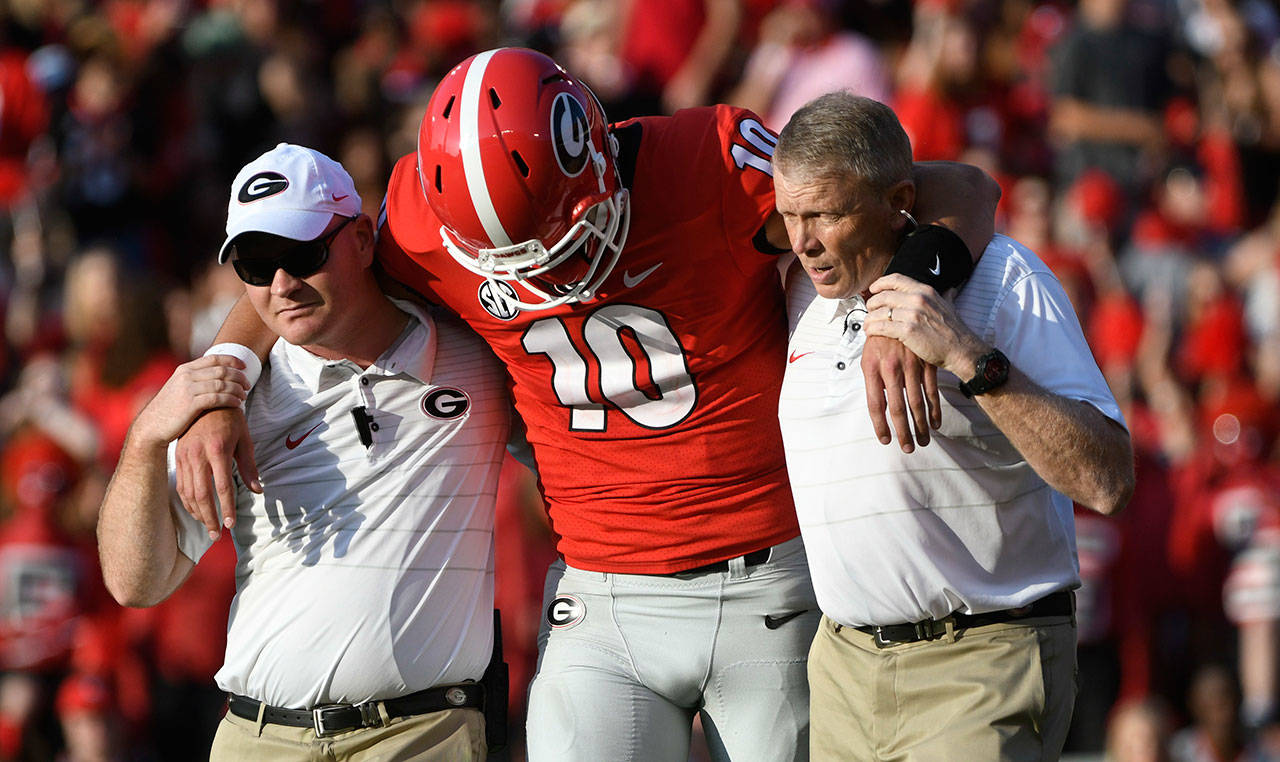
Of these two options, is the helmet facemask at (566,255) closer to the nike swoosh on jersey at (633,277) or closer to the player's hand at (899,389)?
the nike swoosh on jersey at (633,277)

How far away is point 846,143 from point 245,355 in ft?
5.33

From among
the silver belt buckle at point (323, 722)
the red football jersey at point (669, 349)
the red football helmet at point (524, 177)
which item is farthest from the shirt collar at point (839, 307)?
the silver belt buckle at point (323, 722)

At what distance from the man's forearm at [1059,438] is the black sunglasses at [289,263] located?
1.65 m

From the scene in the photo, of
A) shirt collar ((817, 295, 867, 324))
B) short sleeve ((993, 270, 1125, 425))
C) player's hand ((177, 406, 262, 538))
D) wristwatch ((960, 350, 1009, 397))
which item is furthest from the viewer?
player's hand ((177, 406, 262, 538))

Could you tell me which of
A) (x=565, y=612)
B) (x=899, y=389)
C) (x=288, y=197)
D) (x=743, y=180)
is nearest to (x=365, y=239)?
(x=288, y=197)

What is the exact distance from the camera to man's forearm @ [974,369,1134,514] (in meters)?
3.04

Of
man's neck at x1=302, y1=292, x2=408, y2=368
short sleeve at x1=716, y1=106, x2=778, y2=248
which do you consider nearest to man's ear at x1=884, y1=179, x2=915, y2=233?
short sleeve at x1=716, y1=106, x2=778, y2=248

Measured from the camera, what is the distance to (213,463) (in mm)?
3619

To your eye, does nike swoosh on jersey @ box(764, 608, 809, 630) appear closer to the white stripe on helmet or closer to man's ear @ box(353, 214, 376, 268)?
the white stripe on helmet

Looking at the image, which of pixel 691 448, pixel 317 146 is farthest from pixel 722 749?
pixel 317 146

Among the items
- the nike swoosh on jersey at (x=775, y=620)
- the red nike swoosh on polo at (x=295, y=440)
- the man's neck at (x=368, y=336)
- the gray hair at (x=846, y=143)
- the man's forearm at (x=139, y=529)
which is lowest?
the nike swoosh on jersey at (x=775, y=620)

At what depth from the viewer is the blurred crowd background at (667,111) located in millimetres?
7016

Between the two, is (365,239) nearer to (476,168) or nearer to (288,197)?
(288,197)

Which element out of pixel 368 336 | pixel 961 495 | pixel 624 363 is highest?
pixel 368 336
